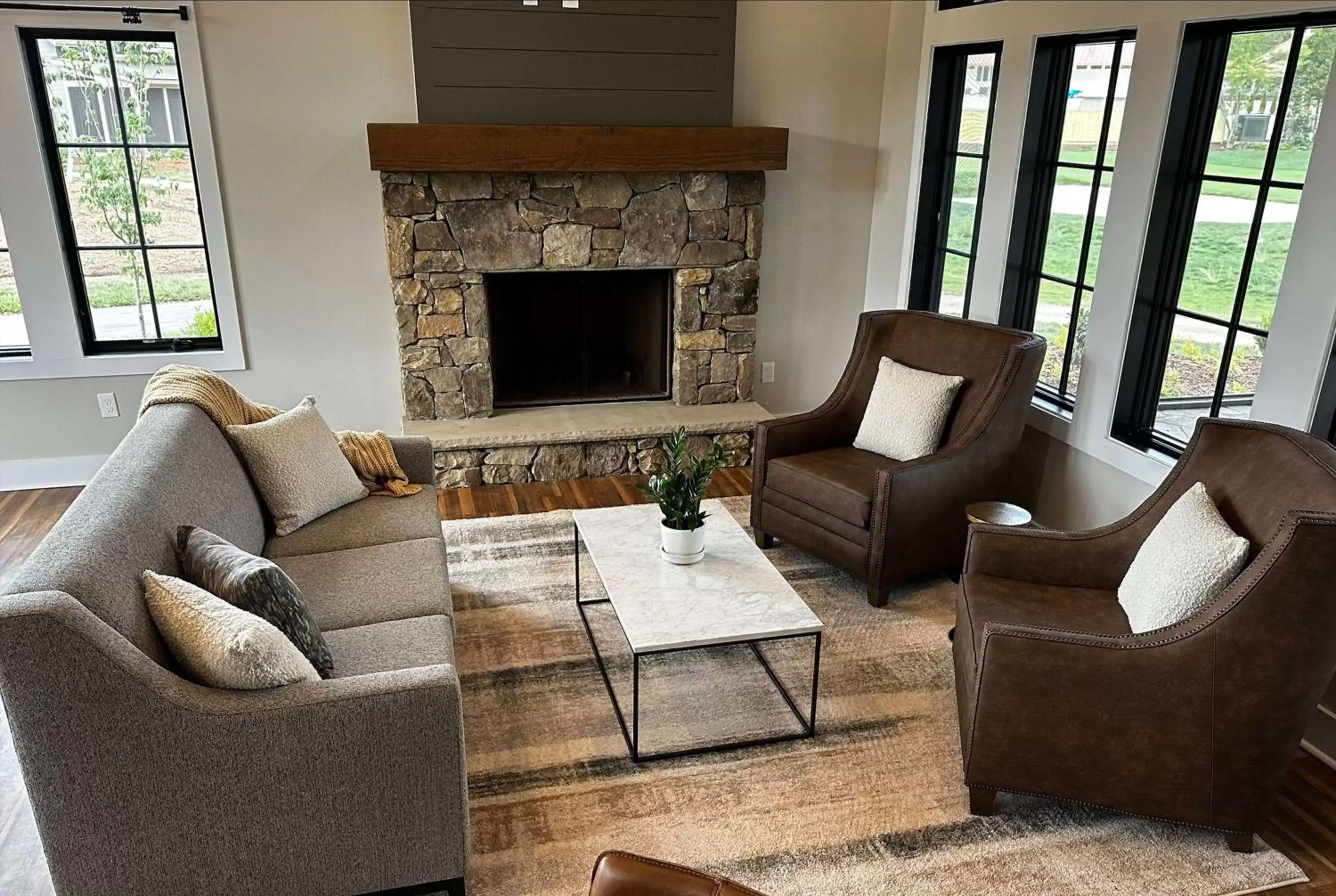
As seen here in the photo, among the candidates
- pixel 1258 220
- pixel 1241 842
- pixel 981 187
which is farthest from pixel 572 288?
pixel 1241 842

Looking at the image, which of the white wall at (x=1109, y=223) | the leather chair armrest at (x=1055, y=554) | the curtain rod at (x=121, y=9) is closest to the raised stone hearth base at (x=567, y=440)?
the white wall at (x=1109, y=223)

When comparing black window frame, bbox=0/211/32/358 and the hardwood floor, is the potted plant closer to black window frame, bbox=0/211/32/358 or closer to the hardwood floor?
the hardwood floor

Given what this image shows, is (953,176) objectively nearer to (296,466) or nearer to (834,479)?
(834,479)

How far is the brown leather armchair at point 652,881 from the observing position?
134cm

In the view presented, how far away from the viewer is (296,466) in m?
3.01

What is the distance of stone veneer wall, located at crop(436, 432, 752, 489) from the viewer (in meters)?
4.51

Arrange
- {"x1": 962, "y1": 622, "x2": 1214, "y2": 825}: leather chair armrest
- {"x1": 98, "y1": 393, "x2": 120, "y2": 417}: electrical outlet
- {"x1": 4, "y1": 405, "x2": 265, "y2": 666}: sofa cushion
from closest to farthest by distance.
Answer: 1. {"x1": 4, "y1": 405, "x2": 265, "y2": 666}: sofa cushion
2. {"x1": 962, "y1": 622, "x2": 1214, "y2": 825}: leather chair armrest
3. {"x1": 98, "y1": 393, "x2": 120, "y2": 417}: electrical outlet

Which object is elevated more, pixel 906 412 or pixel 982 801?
pixel 906 412

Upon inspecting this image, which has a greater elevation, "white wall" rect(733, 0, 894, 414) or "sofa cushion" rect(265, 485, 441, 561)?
"white wall" rect(733, 0, 894, 414)

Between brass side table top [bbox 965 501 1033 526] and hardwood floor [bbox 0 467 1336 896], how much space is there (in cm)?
104

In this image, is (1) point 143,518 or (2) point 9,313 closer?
(1) point 143,518

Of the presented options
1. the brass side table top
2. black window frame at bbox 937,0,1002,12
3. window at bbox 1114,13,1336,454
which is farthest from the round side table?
black window frame at bbox 937,0,1002,12

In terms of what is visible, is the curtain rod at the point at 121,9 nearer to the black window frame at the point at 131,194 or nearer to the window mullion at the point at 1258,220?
the black window frame at the point at 131,194

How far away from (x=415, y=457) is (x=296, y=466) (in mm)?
490
